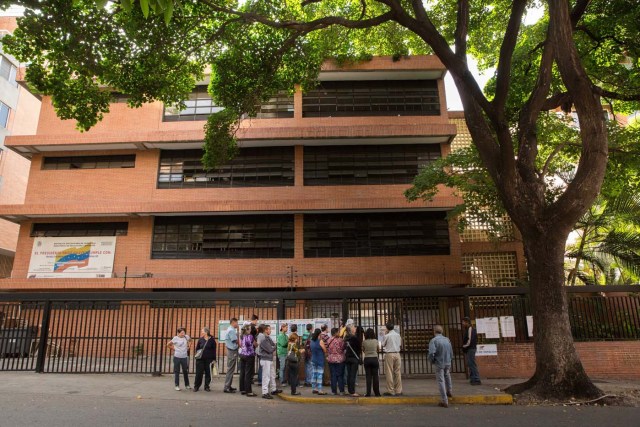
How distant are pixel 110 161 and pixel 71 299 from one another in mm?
12145

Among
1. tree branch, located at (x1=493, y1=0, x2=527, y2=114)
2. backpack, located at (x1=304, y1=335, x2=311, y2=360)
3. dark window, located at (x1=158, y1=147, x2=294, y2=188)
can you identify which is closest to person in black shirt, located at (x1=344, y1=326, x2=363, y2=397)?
backpack, located at (x1=304, y1=335, x2=311, y2=360)

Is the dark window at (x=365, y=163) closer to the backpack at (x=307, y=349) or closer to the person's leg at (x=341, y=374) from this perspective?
the backpack at (x=307, y=349)

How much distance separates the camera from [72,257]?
22125 millimetres

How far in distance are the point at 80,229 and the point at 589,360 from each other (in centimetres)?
2291

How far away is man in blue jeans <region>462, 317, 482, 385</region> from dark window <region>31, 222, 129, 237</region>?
17.8 meters

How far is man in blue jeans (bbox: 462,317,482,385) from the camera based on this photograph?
1152 centimetres

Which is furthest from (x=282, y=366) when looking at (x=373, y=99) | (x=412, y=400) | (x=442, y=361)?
(x=373, y=99)

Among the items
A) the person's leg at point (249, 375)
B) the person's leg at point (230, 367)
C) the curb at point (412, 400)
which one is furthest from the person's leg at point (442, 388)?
the person's leg at point (230, 367)

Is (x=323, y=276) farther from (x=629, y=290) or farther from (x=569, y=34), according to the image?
(x=569, y=34)

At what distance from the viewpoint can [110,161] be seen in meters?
23.5

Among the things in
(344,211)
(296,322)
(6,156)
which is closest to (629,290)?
(296,322)

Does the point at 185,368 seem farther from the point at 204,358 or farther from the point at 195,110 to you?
the point at 195,110

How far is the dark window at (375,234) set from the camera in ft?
71.4

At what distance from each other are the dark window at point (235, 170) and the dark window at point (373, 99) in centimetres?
290
